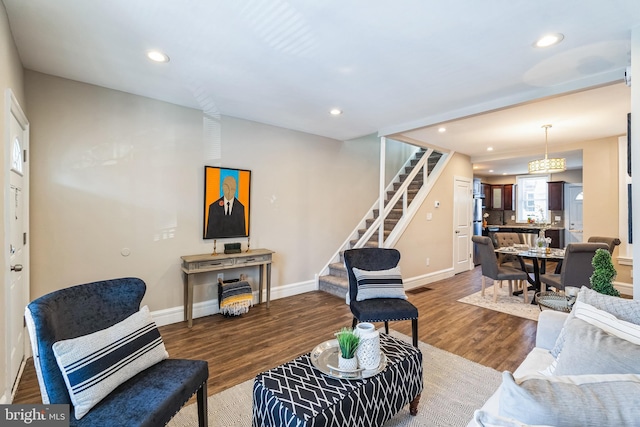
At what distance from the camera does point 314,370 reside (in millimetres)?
1690

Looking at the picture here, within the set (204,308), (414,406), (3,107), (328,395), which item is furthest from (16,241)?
(414,406)

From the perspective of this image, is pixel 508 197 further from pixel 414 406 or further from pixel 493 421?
pixel 493 421

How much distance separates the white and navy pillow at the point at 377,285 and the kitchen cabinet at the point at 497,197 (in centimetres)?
820

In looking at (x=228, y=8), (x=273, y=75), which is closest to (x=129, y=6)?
(x=228, y=8)

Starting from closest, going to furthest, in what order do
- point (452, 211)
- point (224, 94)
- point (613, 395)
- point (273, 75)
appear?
1. point (613, 395)
2. point (273, 75)
3. point (224, 94)
4. point (452, 211)

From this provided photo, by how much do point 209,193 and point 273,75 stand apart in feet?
5.72

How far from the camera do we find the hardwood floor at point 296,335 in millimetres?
2604

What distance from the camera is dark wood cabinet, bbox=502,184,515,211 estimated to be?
30.8ft

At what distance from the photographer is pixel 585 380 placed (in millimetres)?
1018

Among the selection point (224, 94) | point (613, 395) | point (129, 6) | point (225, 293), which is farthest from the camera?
point (225, 293)

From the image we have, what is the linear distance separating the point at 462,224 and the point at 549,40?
4715 mm

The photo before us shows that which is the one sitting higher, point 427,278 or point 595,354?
point 595,354

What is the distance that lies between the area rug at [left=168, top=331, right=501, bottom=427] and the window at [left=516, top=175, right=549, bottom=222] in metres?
8.08

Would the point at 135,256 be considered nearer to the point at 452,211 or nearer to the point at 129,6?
the point at 129,6
